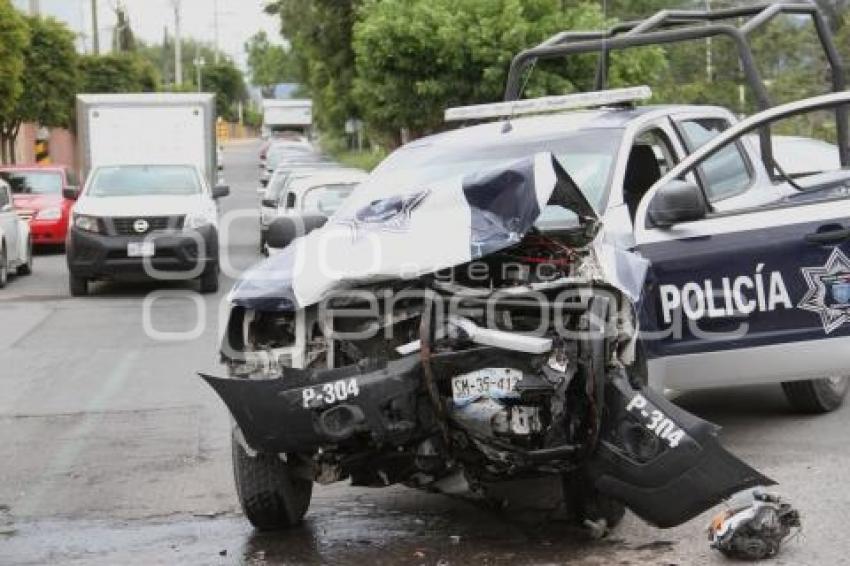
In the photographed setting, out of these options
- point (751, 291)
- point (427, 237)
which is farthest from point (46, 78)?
point (427, 237)

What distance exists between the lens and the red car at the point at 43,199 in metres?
24.1

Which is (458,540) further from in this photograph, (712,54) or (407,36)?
(712,54)

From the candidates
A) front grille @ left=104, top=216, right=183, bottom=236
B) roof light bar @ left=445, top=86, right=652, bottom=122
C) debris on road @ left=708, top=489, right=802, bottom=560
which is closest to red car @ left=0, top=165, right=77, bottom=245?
Result: front grille @ left=104, top=216, right=183, bottom=236

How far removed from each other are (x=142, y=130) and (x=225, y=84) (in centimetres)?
9706

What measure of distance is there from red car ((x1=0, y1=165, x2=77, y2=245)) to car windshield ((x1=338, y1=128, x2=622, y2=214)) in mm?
17062

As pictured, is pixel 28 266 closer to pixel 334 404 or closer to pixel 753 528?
pixel 334 404

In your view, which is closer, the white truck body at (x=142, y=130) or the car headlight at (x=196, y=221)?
the car headlight at (x=196, y=221)

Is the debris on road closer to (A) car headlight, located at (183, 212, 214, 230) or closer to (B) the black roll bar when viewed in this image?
(B) the black roll bar

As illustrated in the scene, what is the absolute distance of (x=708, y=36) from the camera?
9117 mm

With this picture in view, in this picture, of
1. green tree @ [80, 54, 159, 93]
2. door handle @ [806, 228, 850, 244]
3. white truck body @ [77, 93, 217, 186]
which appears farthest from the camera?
green tree @ [80, 54, 159, 93]

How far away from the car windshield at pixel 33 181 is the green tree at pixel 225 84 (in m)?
86.6

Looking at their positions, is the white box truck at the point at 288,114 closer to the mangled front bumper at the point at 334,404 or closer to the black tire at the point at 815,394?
the black tire at the point at 815,394

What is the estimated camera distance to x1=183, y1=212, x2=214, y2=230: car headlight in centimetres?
1659

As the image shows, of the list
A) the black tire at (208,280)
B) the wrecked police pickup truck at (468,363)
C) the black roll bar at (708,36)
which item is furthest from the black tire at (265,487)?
the black tire at (208,280)
